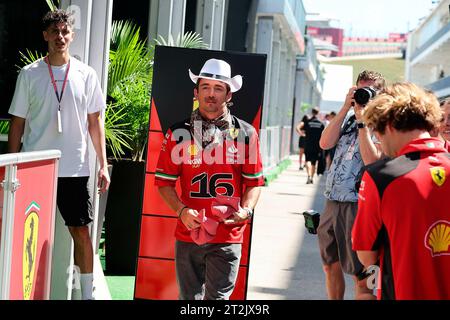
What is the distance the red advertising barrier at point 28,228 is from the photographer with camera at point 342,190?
202 cm

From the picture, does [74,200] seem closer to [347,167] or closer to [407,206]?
[347,167]

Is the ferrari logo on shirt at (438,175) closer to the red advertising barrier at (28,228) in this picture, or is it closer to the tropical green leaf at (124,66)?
the red advertising barrier at (28,228)

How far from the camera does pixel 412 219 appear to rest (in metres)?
3.36

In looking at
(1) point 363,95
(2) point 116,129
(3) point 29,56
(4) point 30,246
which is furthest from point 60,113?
(3) point 29,56

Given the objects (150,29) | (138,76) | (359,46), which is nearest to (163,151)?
(138,76)

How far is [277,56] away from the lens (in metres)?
28.7

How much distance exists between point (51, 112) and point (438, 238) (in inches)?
117

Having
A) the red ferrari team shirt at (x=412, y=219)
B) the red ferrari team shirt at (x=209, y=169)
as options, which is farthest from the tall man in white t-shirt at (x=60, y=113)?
the red ferrari team shirt at (x=412, y=219)

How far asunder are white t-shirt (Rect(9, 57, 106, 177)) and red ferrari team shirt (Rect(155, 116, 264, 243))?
0.76 metres

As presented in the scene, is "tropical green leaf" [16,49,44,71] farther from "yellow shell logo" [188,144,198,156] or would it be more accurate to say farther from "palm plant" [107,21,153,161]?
"yellow shell logo" [188,144,198,156]

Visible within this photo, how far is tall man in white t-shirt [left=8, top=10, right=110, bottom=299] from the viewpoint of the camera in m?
5.67
